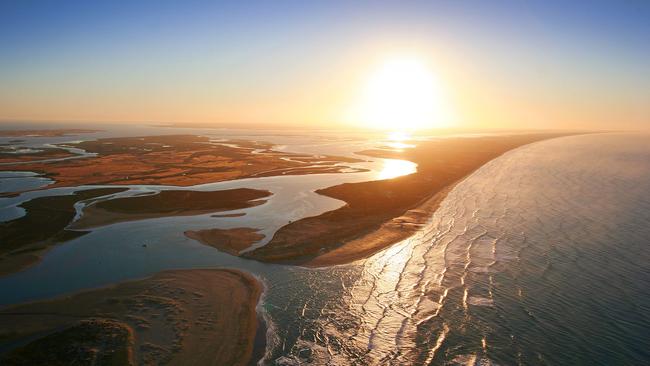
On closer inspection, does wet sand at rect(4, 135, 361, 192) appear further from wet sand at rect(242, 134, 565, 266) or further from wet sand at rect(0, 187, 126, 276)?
wet sand at rect(242, 134, 565, 266)

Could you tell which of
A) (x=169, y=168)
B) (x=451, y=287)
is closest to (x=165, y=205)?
(x=169, y=168)

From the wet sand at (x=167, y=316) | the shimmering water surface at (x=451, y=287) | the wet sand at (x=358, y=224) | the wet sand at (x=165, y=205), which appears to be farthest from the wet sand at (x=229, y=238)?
the wet sand at (x=165, y=205)

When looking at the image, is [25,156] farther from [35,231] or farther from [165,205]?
[35,231]

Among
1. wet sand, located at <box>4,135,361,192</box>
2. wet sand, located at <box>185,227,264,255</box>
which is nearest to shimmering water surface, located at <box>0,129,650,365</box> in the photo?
wet sand, located at <box>185,227,264,255</box>

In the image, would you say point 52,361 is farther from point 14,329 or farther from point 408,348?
point 408,348

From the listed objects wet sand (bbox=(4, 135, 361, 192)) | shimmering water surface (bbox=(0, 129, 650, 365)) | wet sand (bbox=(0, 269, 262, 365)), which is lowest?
wet sand (bbox=(0, 269, 262, 365))

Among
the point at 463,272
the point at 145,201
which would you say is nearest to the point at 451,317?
the point at 463,272
